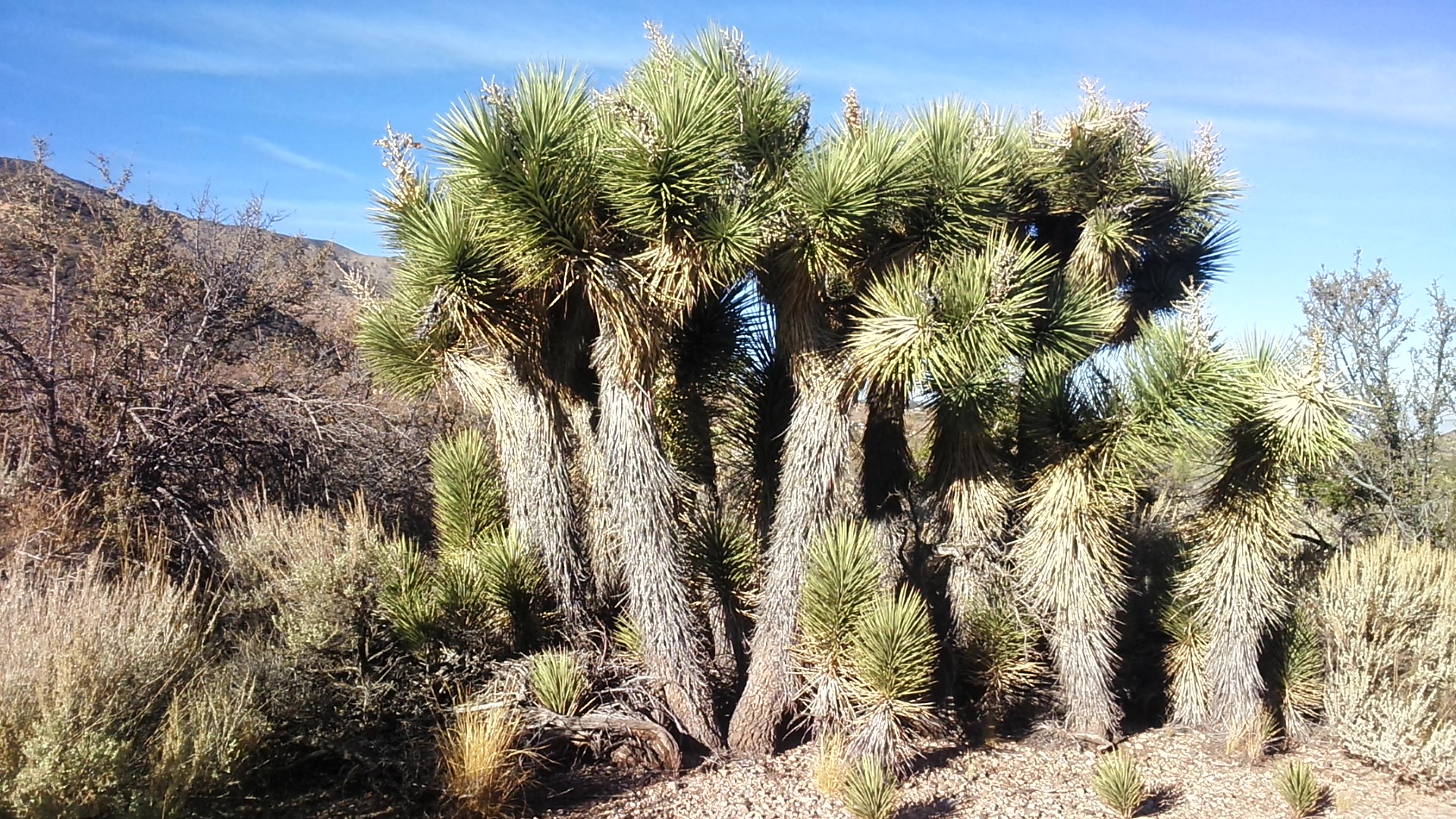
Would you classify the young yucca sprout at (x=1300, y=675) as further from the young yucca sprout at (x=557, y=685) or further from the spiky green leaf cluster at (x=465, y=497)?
the spiky green leaf cluster at (x=465, y=497)

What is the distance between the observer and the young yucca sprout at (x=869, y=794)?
5949 mm

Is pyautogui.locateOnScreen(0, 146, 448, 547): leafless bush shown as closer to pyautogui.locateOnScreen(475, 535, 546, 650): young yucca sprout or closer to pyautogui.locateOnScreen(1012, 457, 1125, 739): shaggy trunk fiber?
pyautogui.locateOnScreen(475, 535, 546, 650): young yucca sprout

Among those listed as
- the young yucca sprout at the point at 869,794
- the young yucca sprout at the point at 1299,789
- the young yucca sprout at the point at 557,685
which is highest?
the young yucca sprout at the point at 557,685

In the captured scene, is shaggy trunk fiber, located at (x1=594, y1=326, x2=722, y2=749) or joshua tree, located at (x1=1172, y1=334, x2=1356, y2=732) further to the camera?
joshua tree, located at (x1=1172, y1=334, x2=1356, y2=732)

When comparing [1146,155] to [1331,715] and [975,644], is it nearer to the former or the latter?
[975,644]

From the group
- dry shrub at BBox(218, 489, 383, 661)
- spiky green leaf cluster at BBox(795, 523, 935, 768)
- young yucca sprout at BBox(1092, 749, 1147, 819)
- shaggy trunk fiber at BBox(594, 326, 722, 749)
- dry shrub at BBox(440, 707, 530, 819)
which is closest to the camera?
dry shrub at BBox(440, 707, 530, 819)

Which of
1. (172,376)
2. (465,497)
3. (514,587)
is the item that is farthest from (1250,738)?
(172,376)

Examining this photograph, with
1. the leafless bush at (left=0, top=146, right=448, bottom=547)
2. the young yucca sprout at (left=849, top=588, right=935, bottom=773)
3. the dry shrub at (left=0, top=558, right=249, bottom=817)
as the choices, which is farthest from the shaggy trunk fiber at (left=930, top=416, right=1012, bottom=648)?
the leafless bush at (left=0, top=146, right=448, bottom=547)

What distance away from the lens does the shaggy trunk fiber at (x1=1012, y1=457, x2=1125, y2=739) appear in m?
7.41

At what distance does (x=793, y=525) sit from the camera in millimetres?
7047

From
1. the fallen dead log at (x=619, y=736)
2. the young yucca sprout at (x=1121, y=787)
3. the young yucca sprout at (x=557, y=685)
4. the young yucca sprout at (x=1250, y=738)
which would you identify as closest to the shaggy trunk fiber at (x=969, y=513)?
the young yucca sprout at (x=1121, y=787)

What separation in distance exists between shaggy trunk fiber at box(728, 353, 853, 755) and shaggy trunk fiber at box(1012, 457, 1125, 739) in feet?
5.77

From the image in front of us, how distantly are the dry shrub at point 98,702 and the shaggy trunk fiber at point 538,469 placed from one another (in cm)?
242

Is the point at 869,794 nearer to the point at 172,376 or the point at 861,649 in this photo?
the point at 861,649
